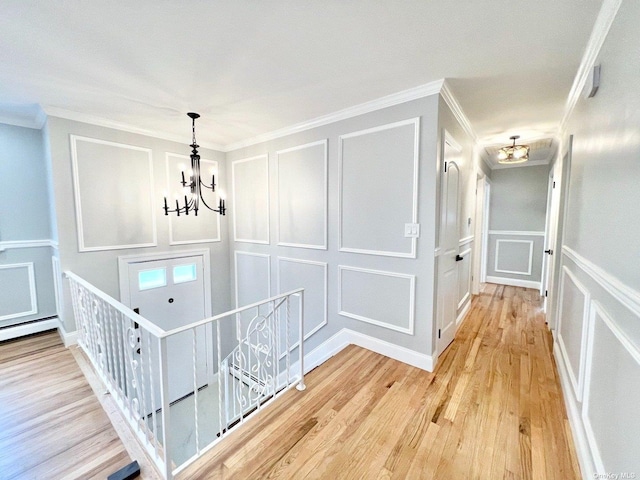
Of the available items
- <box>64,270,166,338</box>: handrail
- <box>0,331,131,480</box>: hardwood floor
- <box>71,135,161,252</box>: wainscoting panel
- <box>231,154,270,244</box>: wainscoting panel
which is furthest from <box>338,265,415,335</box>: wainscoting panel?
<box>71,135,161,252</box>: wainscoting panel

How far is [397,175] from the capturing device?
2.40 meters

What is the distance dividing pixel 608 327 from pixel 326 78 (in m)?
2.27

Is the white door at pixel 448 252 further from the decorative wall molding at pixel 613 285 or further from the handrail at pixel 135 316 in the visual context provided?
the handrail at pixel 135 316

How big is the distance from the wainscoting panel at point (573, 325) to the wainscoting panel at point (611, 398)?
0.16m

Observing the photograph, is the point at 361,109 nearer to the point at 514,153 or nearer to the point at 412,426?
the point at 514,153

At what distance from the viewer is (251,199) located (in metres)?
3.82

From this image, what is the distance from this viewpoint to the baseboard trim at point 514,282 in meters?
4.99

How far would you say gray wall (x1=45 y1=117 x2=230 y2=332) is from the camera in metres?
2.74

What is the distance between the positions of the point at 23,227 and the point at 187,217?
1.70 metres

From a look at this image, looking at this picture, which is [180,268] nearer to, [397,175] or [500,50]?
[397,175]

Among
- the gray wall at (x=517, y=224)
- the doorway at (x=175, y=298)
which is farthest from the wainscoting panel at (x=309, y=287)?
the gray wall at (x=517, y=224)

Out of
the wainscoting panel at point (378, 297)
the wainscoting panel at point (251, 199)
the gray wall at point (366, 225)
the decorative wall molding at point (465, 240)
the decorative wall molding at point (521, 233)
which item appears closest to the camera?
the gray wall at point (366, 225)

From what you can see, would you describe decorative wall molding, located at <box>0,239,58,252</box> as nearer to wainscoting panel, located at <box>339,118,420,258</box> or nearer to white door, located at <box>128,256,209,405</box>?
white door, located at <box>128,256,209,405</box>

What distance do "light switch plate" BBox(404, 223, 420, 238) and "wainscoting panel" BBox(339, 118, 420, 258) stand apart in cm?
3
